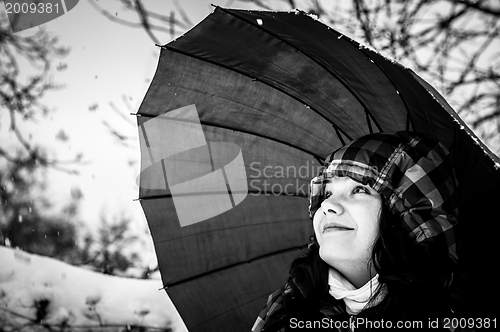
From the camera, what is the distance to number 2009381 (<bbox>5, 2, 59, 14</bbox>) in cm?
452

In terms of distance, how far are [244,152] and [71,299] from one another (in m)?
2.31

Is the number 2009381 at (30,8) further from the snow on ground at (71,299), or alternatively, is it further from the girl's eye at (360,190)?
the girl's eye at (360,190)

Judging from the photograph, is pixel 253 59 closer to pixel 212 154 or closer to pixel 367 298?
pixel 212 154

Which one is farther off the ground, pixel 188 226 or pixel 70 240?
pixel 70 240

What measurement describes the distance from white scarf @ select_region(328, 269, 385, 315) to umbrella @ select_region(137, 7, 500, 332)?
1.52 ft

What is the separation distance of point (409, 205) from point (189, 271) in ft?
3.85

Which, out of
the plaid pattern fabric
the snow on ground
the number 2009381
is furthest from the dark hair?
the number 2009381

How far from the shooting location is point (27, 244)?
32.5 ft

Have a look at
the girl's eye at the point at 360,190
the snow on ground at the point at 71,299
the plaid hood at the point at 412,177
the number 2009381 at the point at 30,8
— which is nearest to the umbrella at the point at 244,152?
the plaid hood at the point at 412,177

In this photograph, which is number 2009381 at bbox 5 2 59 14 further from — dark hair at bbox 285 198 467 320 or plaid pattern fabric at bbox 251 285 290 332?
dark hair at bbox 285 198 467 320

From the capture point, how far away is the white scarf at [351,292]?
1658 mm

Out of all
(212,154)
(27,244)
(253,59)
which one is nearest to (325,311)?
(212,154)

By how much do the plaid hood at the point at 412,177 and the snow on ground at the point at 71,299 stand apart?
8.36ft

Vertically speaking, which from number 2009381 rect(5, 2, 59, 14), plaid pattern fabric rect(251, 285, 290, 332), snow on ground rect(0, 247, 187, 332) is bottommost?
plaid pattern fabric rect(251, 285, 290, 332)
